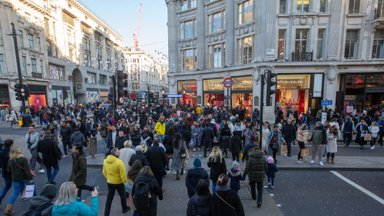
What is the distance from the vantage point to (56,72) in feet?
112

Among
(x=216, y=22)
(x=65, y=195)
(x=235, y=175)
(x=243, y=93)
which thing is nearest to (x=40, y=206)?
(x=65, y=195)

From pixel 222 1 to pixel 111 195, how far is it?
23.2 meters

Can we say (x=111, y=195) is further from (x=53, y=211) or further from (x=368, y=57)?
(x=368, y=57)

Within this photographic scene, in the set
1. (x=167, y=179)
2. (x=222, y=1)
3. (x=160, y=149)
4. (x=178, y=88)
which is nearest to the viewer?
(x=160, y=149)

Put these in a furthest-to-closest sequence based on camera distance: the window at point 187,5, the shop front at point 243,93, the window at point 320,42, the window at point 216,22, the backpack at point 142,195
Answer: the window at point 187,5 → the window at point 216,22 → the shop front at point 243,93 → the window at point 320,42 → the backpack at point 142,195

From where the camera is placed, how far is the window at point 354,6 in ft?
57.7

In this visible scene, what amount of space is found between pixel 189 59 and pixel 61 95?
80.0ft

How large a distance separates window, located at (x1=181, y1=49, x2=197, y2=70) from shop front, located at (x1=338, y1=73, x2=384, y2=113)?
1615 cm

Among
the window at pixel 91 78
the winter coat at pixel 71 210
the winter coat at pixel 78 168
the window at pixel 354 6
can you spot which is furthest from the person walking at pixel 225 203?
the window at pixel 91 78

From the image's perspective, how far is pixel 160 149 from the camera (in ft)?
18.3

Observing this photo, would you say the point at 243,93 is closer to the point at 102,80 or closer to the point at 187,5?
the point at 187,5

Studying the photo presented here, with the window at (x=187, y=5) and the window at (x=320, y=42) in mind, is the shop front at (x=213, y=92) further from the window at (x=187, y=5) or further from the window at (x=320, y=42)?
the window at (x=187, y=5)

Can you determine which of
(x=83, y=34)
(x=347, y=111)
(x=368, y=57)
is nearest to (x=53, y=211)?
(x=347, y=111)

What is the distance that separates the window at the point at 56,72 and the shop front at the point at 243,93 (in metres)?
30.2
